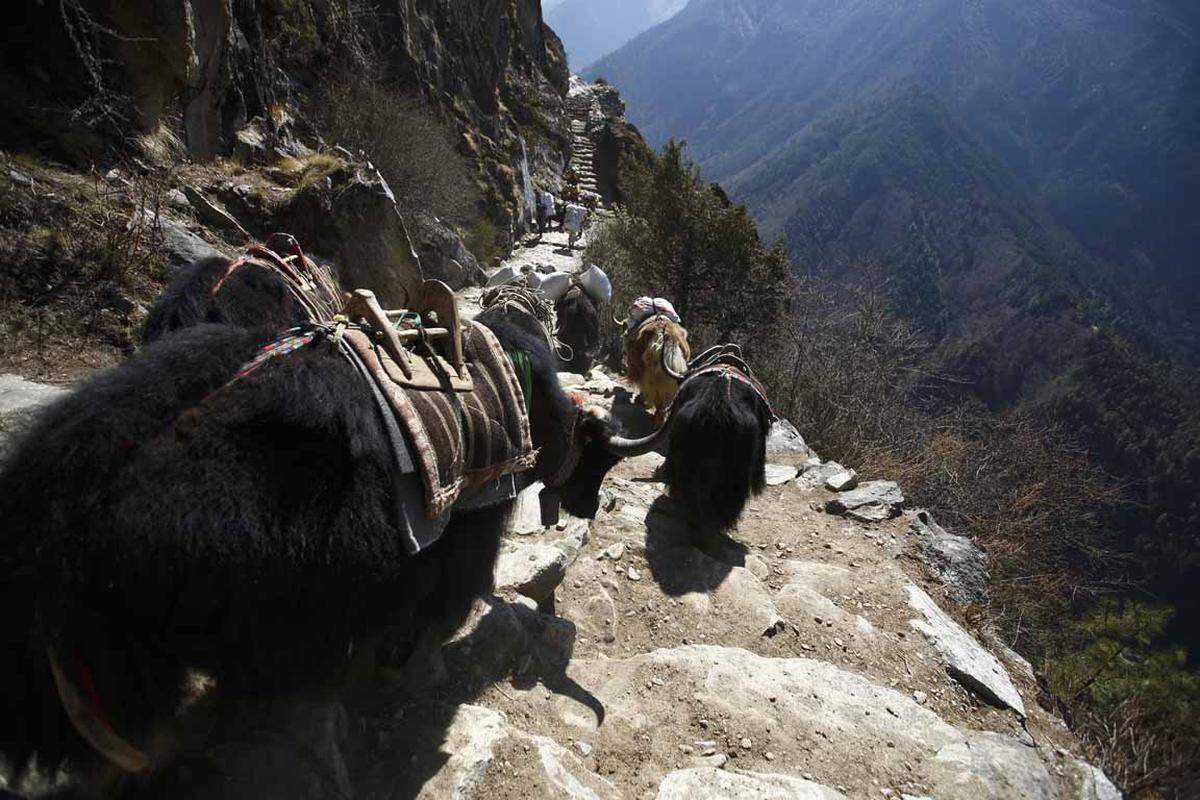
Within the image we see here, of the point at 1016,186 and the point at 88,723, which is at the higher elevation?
the point at 88,723

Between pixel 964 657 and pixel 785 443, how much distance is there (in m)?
3.39

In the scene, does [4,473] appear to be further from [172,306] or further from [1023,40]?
[1023,40]

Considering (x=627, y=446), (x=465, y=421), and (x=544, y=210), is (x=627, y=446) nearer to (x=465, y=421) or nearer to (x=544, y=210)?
(x=465, y=421)

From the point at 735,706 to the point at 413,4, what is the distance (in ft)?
53.6

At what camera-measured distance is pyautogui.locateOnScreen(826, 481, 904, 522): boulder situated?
5078 millimetres

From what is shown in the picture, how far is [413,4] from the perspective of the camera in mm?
13648

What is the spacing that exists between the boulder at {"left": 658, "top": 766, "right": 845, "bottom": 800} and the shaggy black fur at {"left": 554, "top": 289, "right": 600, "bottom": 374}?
5.89 m

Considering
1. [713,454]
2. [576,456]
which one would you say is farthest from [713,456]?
[576,456]

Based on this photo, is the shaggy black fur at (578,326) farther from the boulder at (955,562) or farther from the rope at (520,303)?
the boulder at (955,562)

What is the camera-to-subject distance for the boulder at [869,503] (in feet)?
16.7

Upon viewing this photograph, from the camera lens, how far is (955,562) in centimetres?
457

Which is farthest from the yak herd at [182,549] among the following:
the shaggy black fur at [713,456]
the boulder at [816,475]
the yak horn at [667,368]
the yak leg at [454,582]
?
the boulder at [816,475]

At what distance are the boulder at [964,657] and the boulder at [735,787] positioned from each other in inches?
61.7

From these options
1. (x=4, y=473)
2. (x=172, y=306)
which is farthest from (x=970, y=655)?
(x=172, y=306)
